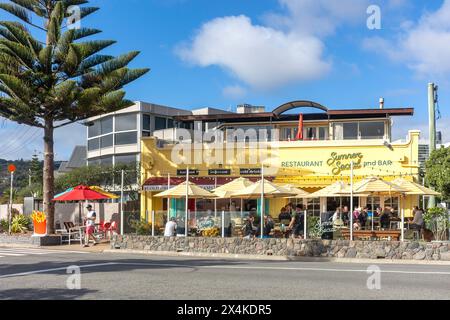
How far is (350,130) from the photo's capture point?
33594 millimetres

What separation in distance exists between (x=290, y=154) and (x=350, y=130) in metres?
5.04

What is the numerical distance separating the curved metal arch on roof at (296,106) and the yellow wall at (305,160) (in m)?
3.94

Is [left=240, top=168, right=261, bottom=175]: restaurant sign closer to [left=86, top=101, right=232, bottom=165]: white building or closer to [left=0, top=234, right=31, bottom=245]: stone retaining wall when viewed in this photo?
[left=0, top=234, right=31, bottom=245]: stone retaining wall

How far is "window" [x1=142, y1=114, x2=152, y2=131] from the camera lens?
149 ft

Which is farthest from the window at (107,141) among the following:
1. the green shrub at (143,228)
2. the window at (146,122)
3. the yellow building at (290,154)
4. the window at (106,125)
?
the green shrub at (143,228)

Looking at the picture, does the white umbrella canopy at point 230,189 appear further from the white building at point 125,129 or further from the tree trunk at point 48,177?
the white building at point 125,129

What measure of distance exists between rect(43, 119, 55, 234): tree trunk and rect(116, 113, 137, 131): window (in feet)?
65.8

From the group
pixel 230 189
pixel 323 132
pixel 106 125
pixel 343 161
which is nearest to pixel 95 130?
pixel 106 125

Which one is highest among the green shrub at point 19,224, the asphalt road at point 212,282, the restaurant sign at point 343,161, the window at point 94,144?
the window at point 94,144

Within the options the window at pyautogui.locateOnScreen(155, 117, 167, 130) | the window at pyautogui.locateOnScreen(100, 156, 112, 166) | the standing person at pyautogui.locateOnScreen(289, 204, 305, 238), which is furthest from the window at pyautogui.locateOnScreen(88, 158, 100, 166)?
the standing person at pyautogui.locateOnScreen(289, 204, 305, 238)

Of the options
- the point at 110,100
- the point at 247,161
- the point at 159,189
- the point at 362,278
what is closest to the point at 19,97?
the point at 110,100

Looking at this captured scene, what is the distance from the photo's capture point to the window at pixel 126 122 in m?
45.3

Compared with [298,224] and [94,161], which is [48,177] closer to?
[298,224]
